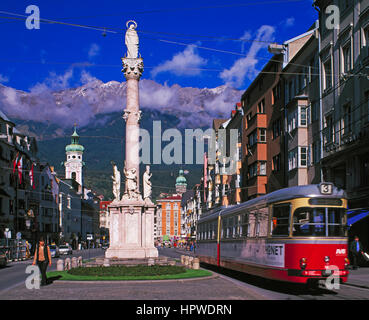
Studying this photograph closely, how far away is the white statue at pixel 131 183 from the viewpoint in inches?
1434

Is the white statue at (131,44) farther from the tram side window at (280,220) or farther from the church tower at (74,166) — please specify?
the church tower at (74,166)

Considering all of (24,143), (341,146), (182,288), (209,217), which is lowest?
(182,288)

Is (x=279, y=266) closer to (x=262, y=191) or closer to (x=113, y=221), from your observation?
(x=113, y=221)

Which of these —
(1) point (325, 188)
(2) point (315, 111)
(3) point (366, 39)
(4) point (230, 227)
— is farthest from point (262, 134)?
(1) point (325, 188)

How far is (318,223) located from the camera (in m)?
19.6

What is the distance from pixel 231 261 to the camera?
28344 millimetres

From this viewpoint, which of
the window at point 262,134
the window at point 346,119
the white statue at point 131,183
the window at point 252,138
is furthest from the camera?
the window at point 252,138

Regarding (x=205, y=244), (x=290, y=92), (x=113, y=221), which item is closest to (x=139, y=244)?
(x=113, y=221)

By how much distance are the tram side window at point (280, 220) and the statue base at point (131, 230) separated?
50.7 feet

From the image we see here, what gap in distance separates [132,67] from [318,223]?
71.7ft

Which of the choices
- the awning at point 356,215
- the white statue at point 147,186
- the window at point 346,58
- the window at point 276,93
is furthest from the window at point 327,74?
the white statue at point 147,186

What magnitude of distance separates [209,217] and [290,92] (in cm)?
1771

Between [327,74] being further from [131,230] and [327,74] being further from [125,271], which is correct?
[125,271]
